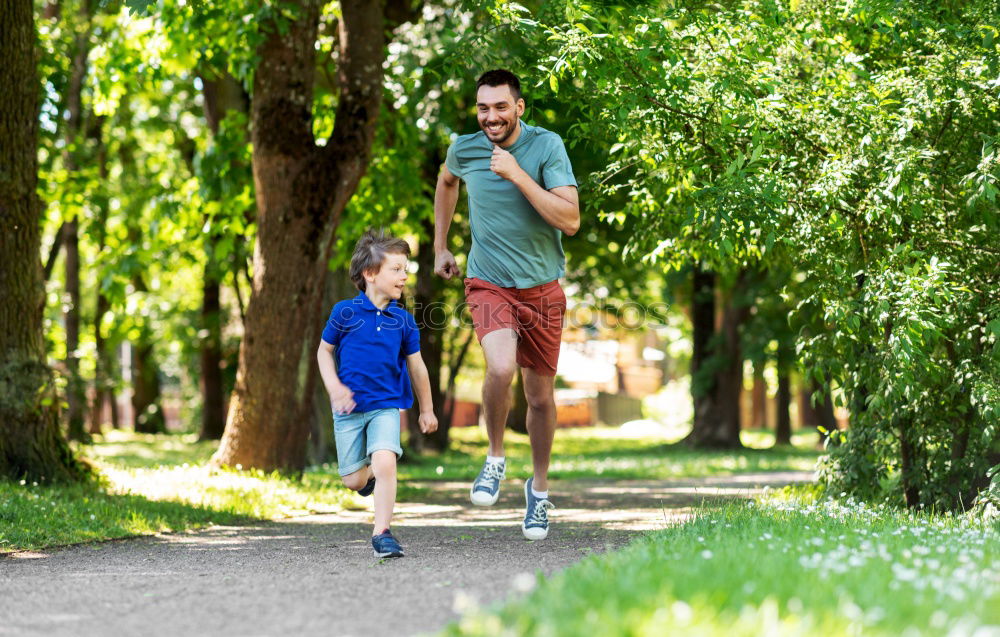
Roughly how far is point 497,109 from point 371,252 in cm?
105

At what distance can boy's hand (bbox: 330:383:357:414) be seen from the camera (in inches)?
233

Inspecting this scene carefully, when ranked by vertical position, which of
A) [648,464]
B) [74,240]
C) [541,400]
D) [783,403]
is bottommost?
[648,464]

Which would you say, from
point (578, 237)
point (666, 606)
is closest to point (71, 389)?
point (578, 237)

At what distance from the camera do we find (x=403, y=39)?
15008mm

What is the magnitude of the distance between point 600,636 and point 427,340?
1798 cm

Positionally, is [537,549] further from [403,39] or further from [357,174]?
[403,39]

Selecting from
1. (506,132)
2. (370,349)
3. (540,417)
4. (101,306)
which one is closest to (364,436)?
(370,349)

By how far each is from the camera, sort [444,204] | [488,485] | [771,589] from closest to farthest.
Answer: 1. [771,589]
2. [488,485]
3. [444,204]

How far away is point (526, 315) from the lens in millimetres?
6488

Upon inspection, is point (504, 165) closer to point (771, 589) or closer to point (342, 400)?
point (342, 400)

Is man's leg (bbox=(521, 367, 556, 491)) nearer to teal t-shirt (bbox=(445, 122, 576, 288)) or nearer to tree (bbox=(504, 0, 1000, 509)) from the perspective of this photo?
teal t-shirt (bbox=(445, 122, 576, 288))

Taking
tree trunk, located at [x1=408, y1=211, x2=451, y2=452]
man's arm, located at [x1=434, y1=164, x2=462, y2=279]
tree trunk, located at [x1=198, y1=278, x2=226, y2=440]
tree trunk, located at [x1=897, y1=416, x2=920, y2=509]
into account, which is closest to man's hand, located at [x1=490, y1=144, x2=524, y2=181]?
man's arm, located at [x1=434, y1=164, x2=462, y2=279]

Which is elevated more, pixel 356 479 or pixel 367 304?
pixel 367 304

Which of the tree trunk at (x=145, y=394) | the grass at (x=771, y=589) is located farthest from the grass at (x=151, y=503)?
the tree trunk at (x=145, y=394)
